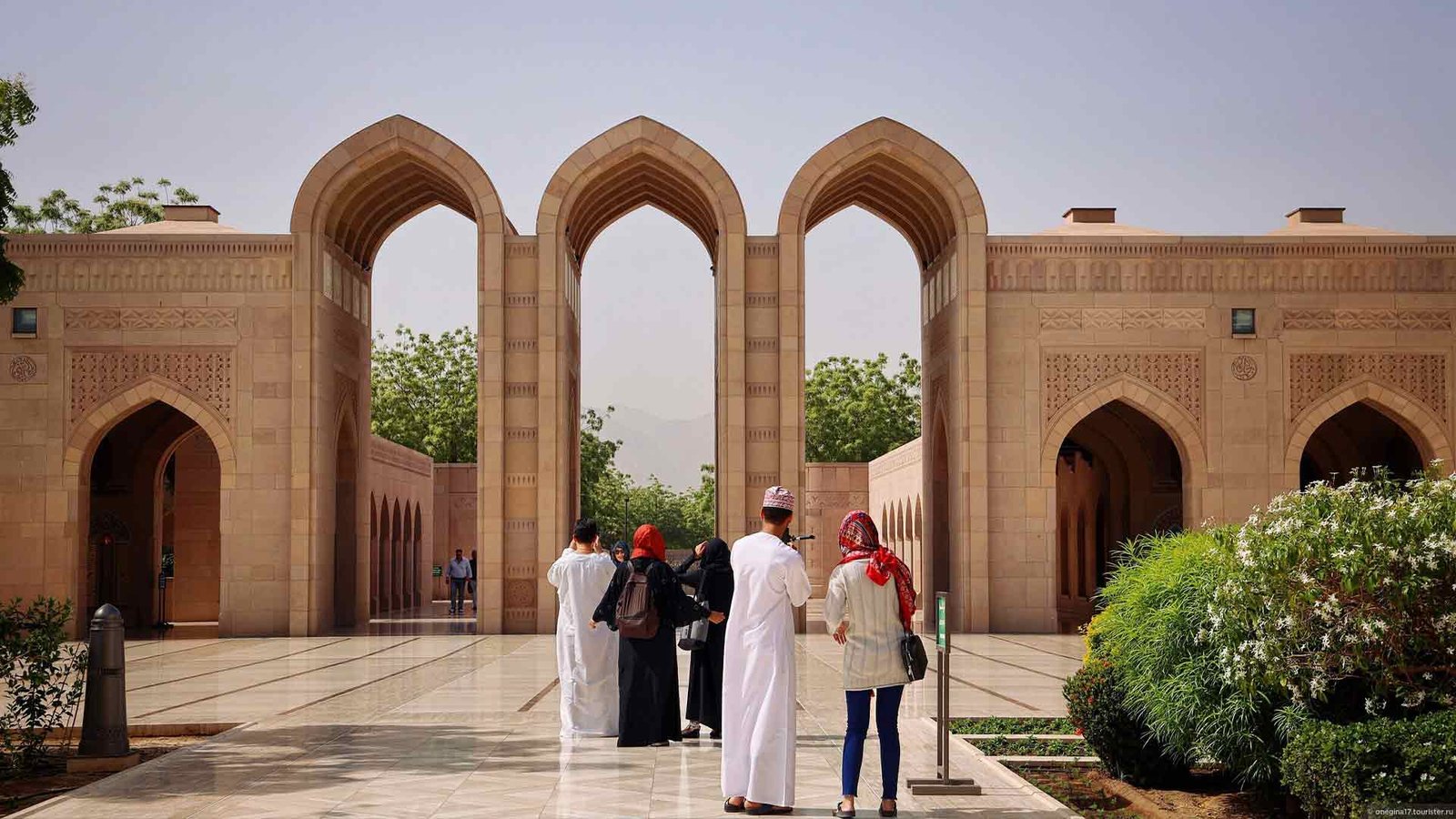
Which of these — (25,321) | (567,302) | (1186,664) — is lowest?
(1186,664)

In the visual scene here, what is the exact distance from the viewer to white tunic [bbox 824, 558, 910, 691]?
7.45 metres

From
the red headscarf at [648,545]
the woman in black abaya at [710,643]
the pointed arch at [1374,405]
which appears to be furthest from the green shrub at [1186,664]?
the pointed arch at [1374,405]

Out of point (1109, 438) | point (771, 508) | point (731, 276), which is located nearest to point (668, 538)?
point (1109, 438)

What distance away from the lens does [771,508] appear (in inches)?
311

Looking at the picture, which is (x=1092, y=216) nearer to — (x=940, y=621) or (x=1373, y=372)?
(x=1373, y=372)

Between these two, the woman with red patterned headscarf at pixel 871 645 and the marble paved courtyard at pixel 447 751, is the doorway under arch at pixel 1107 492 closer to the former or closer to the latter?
the marble paved courtyard at pixel 447 751

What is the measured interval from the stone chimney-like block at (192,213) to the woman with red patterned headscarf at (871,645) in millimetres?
19424

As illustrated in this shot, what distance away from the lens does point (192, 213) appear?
80.5 feet

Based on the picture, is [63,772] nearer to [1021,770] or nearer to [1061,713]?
[1021,770]

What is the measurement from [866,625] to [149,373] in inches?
690

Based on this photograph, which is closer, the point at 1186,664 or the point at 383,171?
the point at 1186,664

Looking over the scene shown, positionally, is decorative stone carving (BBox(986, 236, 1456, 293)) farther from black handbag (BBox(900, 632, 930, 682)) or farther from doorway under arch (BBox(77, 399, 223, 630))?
black handbag (BBox(900, 632, 930, 682))

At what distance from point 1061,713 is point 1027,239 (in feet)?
39.5

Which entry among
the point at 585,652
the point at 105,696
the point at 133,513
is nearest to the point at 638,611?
the point at 585,652
